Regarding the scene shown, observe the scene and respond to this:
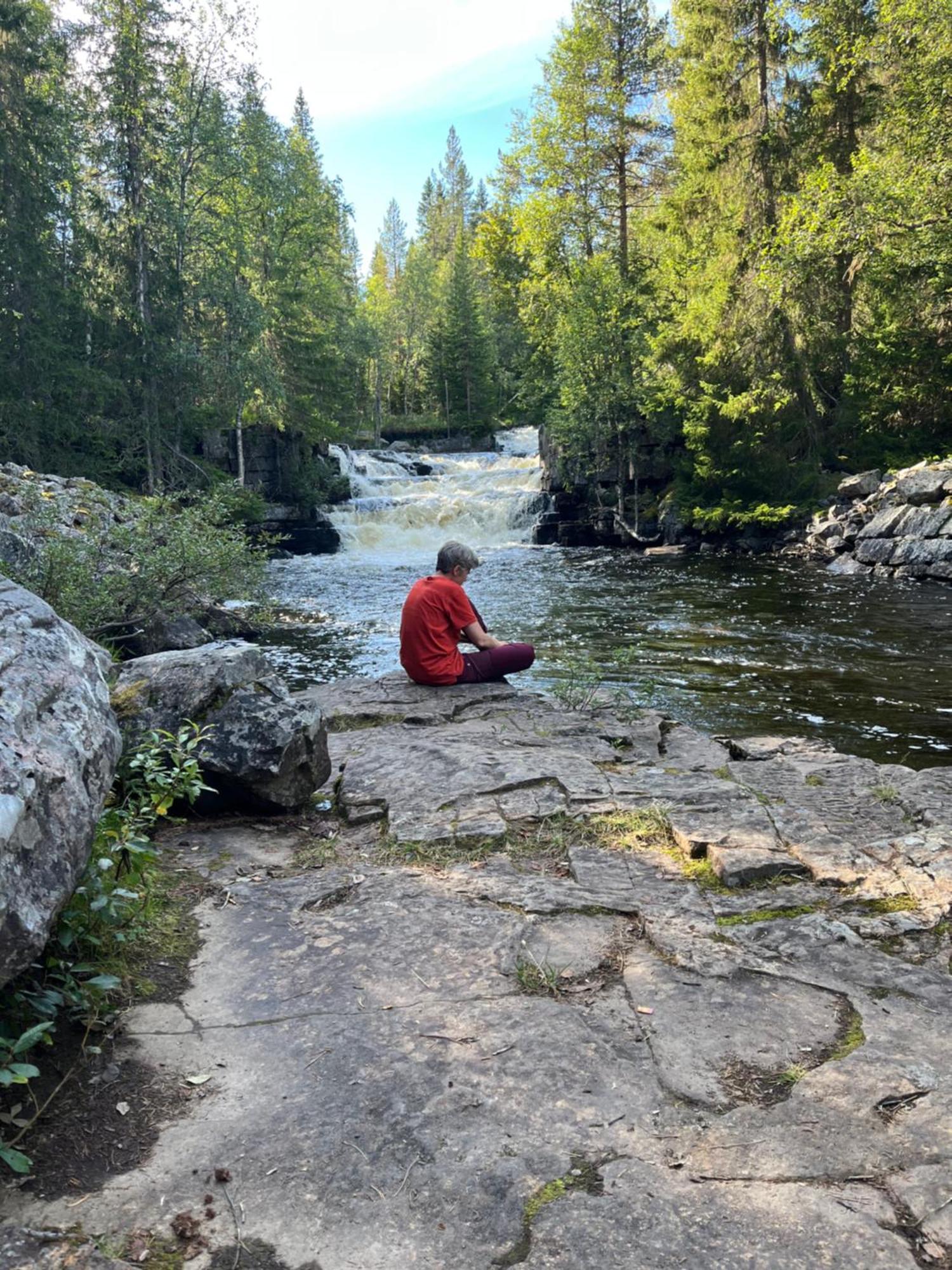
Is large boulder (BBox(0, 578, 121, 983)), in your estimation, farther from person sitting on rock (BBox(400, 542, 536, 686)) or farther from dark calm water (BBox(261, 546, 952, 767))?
dark calm water (BBox(261, 546, 952, 767))

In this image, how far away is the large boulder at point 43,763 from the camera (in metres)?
2.23

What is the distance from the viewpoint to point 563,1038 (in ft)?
8.87

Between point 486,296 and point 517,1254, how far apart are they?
71342 millimetres

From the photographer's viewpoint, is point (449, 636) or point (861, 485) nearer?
point (449, 636)

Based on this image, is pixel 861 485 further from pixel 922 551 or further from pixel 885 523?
pixel 922 551

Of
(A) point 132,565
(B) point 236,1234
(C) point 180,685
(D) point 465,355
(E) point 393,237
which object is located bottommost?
(B) point 236,1234

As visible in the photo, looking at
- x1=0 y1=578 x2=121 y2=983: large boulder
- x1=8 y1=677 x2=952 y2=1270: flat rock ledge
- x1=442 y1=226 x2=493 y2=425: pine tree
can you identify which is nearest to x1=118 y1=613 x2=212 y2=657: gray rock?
x1=8 y1=677 x2=952 y2=1270: flat rock ledge

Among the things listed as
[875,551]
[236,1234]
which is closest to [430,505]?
[875,551]

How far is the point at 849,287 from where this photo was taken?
916 inches

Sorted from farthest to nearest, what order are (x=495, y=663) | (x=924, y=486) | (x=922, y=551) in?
(x=924, y=486) < (x=922, y=551) < (x=495, y=663)

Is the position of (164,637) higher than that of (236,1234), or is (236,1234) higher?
(164,637)

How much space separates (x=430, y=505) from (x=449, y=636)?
2261cm

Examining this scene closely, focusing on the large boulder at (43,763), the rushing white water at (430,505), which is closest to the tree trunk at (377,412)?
the rushing white water at (430,505)

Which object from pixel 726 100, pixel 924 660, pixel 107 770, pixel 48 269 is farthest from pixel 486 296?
pixel 107 770
